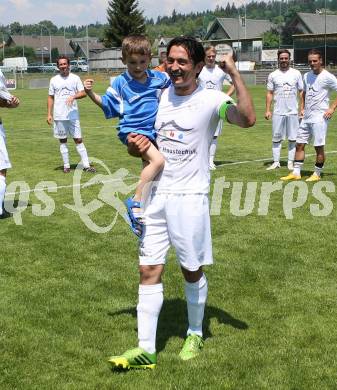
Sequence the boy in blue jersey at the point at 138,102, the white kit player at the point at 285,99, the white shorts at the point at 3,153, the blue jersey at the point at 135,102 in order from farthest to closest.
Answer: the white kit player at the point at 285,99, the white shorts at the point at 3,153, the blue jersey at the point at 135,102, the boy in blue jersey at the point at 138,102

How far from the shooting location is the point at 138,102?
4590 millimetres

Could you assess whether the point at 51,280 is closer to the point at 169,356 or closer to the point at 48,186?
the point at 169,356

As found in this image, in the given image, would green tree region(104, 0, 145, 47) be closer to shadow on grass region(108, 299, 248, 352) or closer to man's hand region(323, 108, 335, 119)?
man's hand region(323, 108, 335, 119)

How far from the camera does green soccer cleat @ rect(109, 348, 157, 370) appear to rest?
4.32 m

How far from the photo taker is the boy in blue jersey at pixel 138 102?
14.6 feet

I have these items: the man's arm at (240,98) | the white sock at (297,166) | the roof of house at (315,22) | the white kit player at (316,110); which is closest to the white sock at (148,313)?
the man's arm at (240,98)

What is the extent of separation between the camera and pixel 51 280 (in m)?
6.33

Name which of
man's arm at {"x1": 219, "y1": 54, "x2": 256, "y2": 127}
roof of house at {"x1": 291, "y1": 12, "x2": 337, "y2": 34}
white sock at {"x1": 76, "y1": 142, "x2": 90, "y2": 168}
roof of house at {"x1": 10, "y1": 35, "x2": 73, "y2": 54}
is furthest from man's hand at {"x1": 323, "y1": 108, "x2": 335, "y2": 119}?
roof of house at {"x1": 10, "y1": 35, "x2": 73, "y2": 54}

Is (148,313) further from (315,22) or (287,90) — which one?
(315,22)

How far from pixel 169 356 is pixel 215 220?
14.3 ft

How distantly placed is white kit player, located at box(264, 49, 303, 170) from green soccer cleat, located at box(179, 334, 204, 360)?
8271mm

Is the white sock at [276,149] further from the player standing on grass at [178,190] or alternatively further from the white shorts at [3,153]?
the player standing on grass at [178,190]

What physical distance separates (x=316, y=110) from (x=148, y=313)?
7946mm

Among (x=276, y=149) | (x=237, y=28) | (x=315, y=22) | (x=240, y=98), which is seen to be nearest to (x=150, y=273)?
(x=240, y=98)
